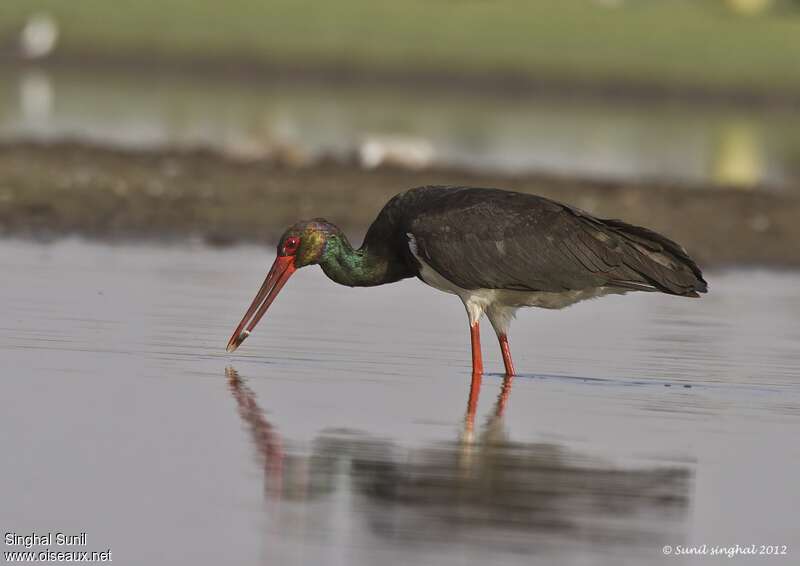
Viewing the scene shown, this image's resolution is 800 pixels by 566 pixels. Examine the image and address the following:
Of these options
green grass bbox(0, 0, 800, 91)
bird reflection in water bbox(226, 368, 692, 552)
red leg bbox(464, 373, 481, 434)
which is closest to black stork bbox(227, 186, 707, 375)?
red leg bbox(464, 373, 481, 434)

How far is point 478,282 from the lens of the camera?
11.1 meters

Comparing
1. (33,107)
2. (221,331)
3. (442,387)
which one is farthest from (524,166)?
(442,387)

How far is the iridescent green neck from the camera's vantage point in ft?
37.8

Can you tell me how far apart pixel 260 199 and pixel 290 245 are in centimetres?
771

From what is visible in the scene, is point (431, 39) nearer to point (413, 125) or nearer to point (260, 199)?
point (413, 125)

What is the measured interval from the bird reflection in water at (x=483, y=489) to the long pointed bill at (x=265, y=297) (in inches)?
76.7

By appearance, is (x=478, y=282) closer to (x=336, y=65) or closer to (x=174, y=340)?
(x=174, y=340)

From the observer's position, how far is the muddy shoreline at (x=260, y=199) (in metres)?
17.7

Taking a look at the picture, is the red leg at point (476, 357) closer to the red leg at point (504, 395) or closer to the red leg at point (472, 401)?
the red leg at point (472, 401)

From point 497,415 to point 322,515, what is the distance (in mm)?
2444

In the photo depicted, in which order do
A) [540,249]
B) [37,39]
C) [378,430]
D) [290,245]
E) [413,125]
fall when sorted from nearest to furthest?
[378,430] → [540,249] → [290,245] → [413,125] → [37,39]

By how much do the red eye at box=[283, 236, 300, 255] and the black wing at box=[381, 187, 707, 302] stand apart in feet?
2.10

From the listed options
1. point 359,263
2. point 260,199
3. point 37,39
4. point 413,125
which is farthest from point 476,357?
point 37,39

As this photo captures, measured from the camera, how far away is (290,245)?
1141 centimetres
